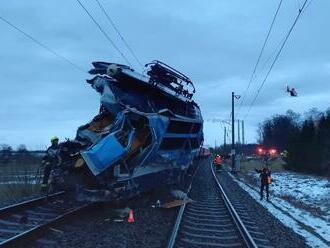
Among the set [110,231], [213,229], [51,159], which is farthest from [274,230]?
[51,159]

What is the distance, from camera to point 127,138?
1631 centimetres

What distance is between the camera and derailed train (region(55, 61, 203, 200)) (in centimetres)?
1542

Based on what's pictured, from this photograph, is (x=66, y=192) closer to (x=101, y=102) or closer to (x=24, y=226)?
(x=101, y=102)

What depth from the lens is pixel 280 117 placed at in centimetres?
17262

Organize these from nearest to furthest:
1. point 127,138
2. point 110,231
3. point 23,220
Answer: point 110,231 → point 23,220 → point 127,138

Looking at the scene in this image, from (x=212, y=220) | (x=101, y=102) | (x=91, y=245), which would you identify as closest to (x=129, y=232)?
(x=91, y=245)

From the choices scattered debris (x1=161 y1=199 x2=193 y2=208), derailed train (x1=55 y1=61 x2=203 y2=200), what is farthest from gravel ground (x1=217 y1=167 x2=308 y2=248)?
derailed train (x1=55 y1=61 x2=203 y2=200)

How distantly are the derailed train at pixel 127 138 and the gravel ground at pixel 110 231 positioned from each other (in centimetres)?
83

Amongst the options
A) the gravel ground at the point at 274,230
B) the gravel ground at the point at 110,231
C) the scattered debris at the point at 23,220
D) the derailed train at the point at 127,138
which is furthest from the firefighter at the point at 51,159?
the gravel ground at the point at 274,230

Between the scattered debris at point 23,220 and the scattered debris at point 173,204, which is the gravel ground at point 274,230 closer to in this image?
the scattered debris at point 173,204

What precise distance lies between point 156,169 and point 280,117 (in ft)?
518

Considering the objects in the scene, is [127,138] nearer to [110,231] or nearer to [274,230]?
[110,231]

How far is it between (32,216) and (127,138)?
11.4 feet

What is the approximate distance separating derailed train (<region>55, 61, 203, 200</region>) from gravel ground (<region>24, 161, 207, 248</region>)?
832mm
